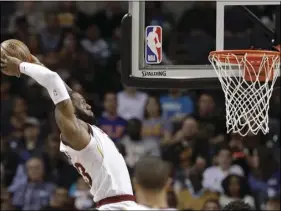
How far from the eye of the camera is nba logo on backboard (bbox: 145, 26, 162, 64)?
7.20 m

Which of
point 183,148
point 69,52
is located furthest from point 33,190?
point 69,52

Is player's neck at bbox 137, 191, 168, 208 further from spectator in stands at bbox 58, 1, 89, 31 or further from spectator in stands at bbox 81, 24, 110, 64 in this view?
spectator in stands at bbox 58, 1, 89, 31

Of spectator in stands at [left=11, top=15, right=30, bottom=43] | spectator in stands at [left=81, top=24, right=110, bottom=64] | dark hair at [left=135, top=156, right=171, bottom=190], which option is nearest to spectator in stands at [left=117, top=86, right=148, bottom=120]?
spectator in stands at [left=81, top=24, right=110, bottom=64]

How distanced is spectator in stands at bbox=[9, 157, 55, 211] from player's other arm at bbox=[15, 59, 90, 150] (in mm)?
4686

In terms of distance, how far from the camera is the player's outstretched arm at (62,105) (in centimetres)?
548

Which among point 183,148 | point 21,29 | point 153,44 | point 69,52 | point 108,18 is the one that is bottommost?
point 183,148

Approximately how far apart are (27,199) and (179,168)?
204 centimetres

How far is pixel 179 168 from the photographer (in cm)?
1019

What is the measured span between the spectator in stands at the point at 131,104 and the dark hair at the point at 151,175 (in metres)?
6.35

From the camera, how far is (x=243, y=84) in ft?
23.5

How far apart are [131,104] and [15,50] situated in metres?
4.91

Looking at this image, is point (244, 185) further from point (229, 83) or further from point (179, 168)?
point (229, 83)

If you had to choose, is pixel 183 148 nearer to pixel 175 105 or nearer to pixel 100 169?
pixel 175 105

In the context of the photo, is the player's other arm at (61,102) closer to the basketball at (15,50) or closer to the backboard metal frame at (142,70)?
the basketball at (15,50)
